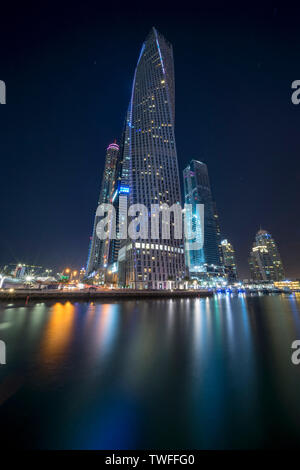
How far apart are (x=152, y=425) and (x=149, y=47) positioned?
582 feet

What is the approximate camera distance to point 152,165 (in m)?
97.1

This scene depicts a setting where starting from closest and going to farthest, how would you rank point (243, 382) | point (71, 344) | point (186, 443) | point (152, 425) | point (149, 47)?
1. point (186, 443)
2. point (152, 425)
3. point (243, 382)
4. point (71, 344)
5. point (149, 47)

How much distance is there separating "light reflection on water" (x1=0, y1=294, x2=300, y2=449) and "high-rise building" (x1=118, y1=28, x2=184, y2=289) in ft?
234


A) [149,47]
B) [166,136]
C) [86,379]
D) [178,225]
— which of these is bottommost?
[86,379]

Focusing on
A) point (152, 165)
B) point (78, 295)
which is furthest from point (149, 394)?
point (152, 165)

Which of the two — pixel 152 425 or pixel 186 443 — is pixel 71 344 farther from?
pixel 186 443

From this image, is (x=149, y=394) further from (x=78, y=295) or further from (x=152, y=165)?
(x=152, y=165)

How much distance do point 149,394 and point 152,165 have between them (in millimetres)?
100092

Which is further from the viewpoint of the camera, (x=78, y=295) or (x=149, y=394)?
(x=78, y=295)

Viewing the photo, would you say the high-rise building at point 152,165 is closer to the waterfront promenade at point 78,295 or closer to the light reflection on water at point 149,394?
the waterfront promenade at point 78,295

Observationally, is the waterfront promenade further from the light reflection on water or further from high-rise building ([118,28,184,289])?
the light reflection on water
